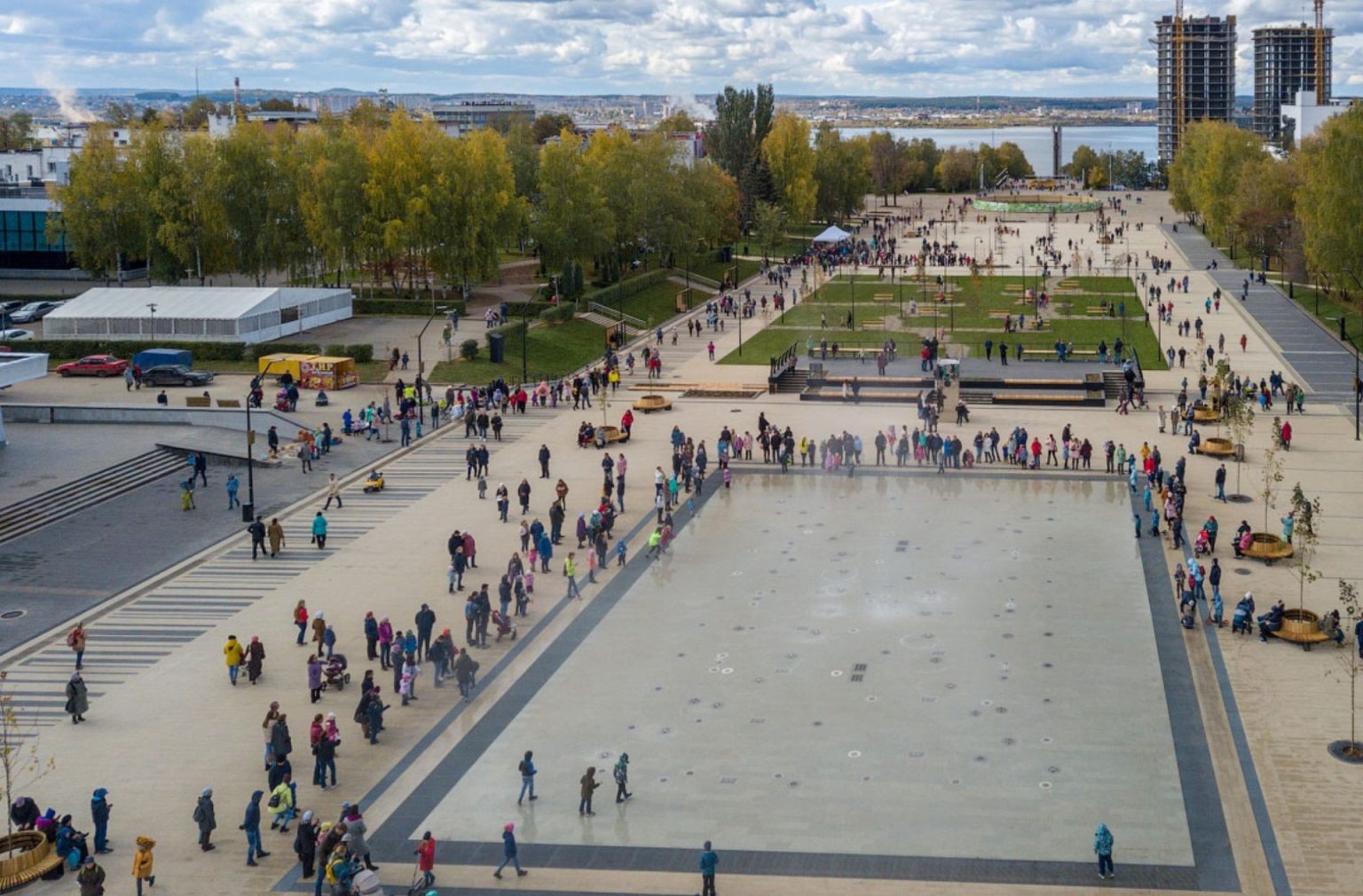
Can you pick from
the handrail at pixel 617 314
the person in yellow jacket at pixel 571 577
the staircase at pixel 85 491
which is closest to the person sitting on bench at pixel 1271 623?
the person in yellow jacket at pixel 571 577

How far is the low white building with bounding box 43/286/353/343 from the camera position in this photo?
6519 centimetres

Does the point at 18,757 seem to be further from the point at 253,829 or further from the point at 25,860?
the point at 253,829

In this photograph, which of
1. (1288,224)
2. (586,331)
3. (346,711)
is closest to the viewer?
(346,711)

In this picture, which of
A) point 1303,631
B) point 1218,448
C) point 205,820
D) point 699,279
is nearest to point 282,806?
point 205,820

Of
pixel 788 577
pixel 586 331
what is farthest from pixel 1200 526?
pixel 586 331

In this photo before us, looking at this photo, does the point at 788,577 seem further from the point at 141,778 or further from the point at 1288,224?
the point at 1288,224

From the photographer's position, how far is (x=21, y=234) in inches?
3327

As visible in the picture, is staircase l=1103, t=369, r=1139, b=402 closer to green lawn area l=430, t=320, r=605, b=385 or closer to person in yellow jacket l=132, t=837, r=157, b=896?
green lawn area l=430, t=320, r=605, b=385

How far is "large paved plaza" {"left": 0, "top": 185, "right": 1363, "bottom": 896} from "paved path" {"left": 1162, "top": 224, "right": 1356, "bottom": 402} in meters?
18.4

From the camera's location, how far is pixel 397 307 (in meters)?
75.9

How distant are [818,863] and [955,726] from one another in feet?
17.3

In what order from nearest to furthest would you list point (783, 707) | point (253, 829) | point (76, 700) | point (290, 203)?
point (253, 829), point (783, 707), point (76, 700), point (290, 203)

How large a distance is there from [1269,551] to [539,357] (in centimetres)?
3718

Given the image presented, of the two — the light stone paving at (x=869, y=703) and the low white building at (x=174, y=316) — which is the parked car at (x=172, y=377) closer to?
the low white building at (x=174, y=316)
